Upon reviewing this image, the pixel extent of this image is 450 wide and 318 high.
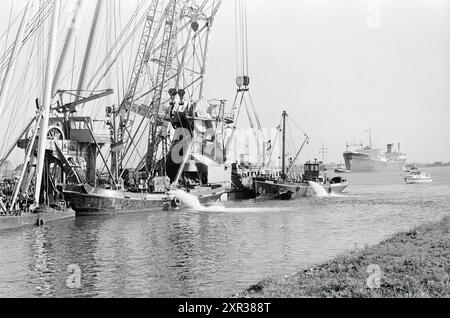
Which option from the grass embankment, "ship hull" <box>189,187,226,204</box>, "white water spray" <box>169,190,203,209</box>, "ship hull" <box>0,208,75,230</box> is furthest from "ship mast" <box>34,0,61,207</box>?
the grass embankment

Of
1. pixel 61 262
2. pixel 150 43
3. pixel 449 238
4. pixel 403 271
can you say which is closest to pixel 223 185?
pixel 150 43

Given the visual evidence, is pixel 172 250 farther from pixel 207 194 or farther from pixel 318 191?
pixel 318 191

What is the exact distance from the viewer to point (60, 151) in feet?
164

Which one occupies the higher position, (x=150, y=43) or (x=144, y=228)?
(x=150, y=43)

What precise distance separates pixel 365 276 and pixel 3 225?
1207 inches

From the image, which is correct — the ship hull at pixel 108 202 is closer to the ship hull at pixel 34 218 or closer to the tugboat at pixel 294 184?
the ship hull at pixel 34 218

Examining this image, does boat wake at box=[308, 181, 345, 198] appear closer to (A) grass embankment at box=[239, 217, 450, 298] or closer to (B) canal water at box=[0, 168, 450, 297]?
(B) canal water at box=[0, 168, 450, 297]

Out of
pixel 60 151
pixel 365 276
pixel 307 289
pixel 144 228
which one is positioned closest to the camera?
pixel 307 289

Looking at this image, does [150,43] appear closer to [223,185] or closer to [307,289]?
[223,185]

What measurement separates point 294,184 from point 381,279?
233 ft

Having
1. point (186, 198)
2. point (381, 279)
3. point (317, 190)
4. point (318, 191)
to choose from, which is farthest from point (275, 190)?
point (381, 279)

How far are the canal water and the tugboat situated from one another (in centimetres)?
2957

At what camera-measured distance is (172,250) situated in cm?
2930
